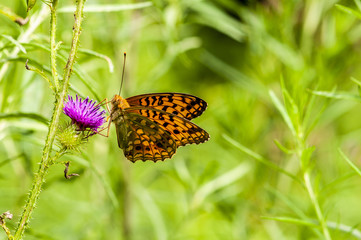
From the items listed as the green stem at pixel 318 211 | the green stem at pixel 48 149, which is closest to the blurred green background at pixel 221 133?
the green stem at pixel 318 211

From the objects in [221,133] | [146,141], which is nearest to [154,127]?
[146,141]

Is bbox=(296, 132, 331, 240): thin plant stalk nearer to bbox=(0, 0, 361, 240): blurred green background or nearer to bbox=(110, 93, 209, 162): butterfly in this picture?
bbox=(110, 93, 209, 162): butterfly

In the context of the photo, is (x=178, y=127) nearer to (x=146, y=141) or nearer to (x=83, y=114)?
(x=146, y=141)

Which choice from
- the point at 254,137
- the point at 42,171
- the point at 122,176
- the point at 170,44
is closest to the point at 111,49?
the point at 170,44

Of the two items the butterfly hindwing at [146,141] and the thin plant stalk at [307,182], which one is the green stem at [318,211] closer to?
the thin plant stalk at [307,182]

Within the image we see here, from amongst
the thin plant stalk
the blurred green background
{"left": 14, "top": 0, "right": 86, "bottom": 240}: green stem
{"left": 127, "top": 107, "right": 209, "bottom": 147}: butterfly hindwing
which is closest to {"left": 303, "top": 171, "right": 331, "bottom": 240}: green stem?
the thin plant stalk

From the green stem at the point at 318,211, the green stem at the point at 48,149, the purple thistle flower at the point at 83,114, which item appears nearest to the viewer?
the green stem at the point at 48,149

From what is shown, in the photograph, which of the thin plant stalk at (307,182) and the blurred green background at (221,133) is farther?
the blurred green background at (221,133)
